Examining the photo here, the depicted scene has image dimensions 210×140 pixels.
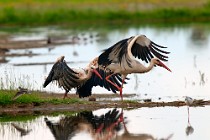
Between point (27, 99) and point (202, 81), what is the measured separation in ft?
19.7

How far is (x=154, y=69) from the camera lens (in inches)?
982

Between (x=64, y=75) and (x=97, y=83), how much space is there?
96 cm

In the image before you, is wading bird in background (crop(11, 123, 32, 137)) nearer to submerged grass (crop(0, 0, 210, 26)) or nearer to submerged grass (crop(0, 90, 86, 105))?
submerged grass (crop(0, 90, 86, 105))

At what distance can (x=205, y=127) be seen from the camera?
14.2 meters

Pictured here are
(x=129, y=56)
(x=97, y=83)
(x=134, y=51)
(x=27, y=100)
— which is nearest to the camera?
(x=27, y=100)

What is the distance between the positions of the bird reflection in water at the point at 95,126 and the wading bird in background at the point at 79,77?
136 centimetres

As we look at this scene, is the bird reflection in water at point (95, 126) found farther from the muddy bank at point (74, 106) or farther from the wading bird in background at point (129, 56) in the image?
the wading bird in background at point (129, 56)

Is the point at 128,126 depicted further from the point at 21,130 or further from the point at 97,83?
the point at 97,83

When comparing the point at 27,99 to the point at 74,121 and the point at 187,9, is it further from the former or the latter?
the point at 187,9

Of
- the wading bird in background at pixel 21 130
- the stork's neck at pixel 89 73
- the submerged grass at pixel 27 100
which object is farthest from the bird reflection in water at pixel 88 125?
the stork's neck at pixel 89 73

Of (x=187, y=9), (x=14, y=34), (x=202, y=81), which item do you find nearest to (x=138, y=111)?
(x=202, y=81)

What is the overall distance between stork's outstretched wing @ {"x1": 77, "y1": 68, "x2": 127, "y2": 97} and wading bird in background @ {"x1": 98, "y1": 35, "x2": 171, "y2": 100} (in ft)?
0.37

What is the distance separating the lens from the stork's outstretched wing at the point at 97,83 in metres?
17.6

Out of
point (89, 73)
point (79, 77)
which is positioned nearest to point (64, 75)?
point (79, 77)
